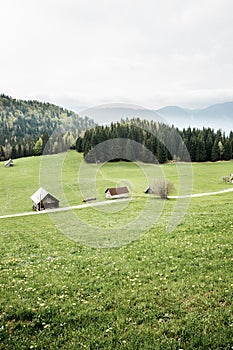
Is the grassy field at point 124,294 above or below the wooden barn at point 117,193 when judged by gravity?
above

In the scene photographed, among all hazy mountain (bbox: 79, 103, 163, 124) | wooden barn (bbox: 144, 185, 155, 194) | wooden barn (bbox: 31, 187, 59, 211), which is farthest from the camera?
wooden barn (bbox: 144, 185, 155, 194)

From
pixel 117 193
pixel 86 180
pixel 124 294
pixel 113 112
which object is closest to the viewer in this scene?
pixel 124 294

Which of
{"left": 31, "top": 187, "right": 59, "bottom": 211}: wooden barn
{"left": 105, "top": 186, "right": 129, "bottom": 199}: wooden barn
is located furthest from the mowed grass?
{"left": 31, "top": 187, "right": 59, "bottom": 211}: wooden barn

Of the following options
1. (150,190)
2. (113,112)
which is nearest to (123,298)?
(113,112)

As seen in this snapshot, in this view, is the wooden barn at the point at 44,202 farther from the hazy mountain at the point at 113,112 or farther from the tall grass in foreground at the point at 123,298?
the tall grass in foreground at the point at 123,298

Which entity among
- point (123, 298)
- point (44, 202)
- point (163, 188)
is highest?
point (163, 188)

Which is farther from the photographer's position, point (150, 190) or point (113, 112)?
point (150, 190)

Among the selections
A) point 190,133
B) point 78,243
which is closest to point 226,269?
point 78,243

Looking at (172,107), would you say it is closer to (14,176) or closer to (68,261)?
(68,261)

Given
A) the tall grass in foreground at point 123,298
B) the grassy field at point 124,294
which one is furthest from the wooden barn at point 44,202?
the tall grass in foreground at point 123,298

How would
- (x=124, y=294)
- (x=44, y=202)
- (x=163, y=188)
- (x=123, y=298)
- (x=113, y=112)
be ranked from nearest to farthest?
(x=123, y=298) → (x=124, y=294) → (x=113, y=112) → (x=44, y=202) → (x=163, y=188)

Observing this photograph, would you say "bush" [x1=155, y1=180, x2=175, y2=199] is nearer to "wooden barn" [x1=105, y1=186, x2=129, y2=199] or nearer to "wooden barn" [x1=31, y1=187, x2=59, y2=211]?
"wooden barn" [x1=105, y1=186, x2=129, y2=199]

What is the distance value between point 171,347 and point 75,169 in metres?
86.0

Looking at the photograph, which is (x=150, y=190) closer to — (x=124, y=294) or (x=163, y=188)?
(x=163, y=188)
